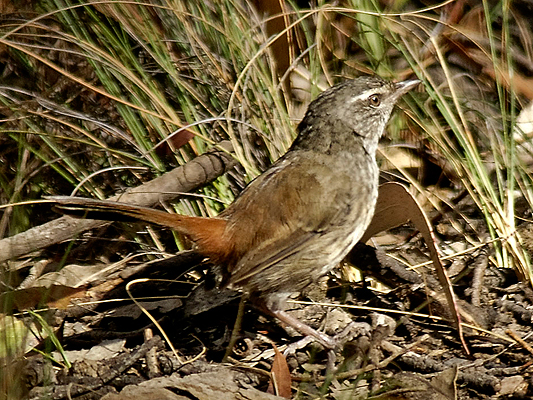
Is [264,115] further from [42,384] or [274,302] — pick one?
[42,384]

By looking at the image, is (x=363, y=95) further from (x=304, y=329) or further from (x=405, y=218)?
(x=304, y=329)

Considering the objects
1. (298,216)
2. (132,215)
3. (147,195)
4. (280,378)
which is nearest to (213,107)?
(147,195)

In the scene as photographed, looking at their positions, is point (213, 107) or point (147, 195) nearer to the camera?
point (147, 195)

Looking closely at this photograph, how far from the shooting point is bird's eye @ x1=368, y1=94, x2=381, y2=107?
4.12m

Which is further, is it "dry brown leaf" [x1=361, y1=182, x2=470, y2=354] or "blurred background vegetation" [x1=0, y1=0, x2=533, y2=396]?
"blurred background vegetation" [x1=0, y1=0, x2=533, y2=396]

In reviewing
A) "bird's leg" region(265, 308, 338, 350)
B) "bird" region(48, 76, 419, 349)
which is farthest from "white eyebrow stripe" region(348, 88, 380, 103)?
"bird's leg" region(265, 308, 338, 350)

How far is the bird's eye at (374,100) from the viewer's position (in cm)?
412

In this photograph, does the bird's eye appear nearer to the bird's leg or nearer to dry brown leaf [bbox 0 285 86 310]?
the bird's leg

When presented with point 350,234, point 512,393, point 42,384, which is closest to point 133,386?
point 42,384

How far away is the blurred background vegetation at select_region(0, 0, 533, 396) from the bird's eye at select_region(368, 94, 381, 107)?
0.43 meters

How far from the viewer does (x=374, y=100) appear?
13.6ft

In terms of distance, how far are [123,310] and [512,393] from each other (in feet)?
6.03

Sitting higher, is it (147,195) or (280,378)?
(147,195)

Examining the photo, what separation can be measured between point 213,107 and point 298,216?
126 cm
